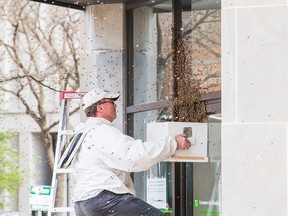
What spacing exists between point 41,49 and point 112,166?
1334cm

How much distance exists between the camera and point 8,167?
79.3 feet

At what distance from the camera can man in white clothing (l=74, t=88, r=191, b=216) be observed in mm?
7941

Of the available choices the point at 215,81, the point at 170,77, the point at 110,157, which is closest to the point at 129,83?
the point at 170,77

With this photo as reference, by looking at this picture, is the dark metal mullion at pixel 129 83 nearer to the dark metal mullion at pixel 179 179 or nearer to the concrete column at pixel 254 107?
the dark metal mullion at pixel 179 179

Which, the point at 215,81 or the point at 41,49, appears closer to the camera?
the point at 215,81

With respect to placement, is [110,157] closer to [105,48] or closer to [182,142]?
[182,142]

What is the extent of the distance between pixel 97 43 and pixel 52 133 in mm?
11599

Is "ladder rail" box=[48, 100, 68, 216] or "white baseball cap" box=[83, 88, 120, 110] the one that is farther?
"ladder rail" box=[48, 100, 68, 216]

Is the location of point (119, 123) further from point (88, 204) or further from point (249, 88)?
point (249, 88)

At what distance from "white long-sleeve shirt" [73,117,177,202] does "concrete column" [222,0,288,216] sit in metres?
1.12

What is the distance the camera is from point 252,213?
22.3 ft

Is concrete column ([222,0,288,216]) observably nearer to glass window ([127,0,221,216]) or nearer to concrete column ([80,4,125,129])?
glass window ([127,0,221,216])

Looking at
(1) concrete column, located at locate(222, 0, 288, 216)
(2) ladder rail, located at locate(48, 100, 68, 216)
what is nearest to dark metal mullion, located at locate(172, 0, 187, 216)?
(2) ladder rail, located at locate(48, 100, 68, 216)

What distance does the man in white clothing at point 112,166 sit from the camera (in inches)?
313
